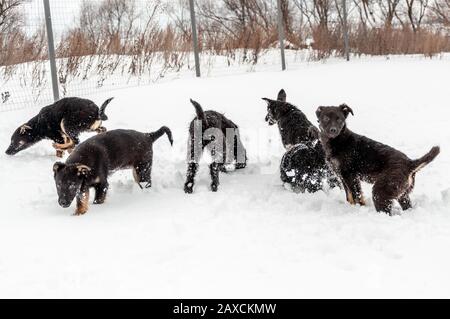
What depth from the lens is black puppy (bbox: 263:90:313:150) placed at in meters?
6.88

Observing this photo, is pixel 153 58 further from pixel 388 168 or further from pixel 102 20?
pixel 388 168

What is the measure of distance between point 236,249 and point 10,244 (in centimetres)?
198

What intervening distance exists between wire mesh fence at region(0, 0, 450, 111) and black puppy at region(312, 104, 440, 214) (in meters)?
6.35

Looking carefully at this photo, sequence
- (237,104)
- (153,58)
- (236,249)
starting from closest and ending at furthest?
(236,249) → (237,104) → (153,58)

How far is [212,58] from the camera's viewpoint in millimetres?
15352

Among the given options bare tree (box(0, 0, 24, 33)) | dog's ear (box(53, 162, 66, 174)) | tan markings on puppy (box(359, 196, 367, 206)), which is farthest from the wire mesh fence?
tan markings on puppy (box(359, 196, 367, 206))

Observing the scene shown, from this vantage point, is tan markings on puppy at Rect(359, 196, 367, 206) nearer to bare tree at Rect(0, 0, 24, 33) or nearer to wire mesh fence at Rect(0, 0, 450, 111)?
wire mesh fence at Rect(0, 0, 450, 111)

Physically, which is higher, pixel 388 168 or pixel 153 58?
pixel 153 58

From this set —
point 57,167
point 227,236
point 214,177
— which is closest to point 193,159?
point 214,177

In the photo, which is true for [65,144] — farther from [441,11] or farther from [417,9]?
[417,9]

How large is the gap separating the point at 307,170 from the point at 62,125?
13.2ft

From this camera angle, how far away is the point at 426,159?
15.6 ft
